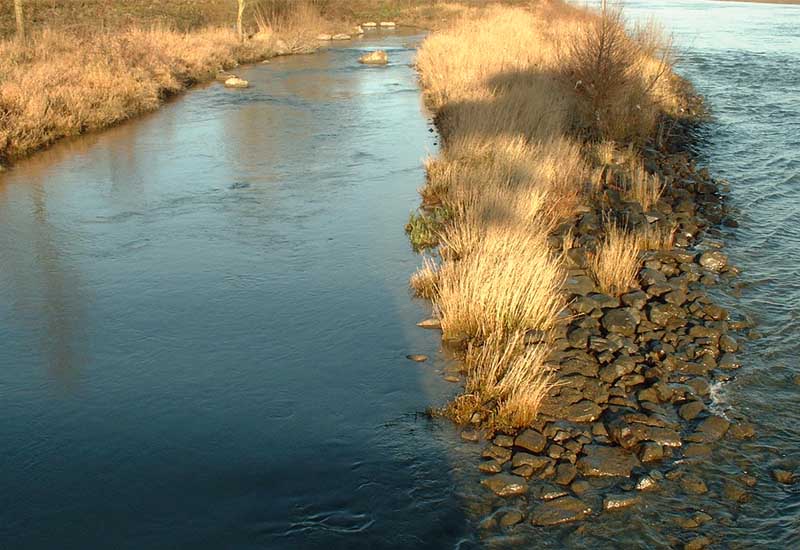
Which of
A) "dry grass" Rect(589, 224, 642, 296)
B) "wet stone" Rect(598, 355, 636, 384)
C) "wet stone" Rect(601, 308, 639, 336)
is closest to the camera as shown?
"wet stone" Rect(598, 355, 636, 384)

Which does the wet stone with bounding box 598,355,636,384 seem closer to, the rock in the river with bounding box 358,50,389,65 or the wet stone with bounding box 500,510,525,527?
the wet stone with bounding box 500,510,525,527

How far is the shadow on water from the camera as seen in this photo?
527 cm

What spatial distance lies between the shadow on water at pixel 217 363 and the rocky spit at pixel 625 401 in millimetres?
560

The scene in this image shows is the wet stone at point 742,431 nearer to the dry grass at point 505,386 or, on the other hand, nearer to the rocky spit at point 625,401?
the rocky spit at point 625,401

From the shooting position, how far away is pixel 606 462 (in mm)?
5691

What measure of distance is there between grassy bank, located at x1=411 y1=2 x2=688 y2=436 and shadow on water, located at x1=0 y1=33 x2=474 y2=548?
20.7 inches

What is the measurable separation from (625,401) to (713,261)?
3856mm

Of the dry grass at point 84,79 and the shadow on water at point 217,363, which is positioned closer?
the shadow on water at point 217,363

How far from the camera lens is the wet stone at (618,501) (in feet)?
17.2

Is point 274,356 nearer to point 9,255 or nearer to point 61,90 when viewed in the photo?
point 9,255

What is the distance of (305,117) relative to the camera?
1862 cm

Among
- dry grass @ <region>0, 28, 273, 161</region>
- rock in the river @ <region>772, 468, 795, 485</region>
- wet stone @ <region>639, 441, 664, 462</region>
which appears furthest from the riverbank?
dry grass @ <region>0, 28, 273, 161</region>

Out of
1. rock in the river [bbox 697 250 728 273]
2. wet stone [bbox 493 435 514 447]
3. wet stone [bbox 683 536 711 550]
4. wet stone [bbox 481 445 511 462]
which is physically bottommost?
wet stone [bbox 683 536 711 550]

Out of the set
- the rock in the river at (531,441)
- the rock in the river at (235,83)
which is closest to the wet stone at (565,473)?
the rock in the river at (531,441)
